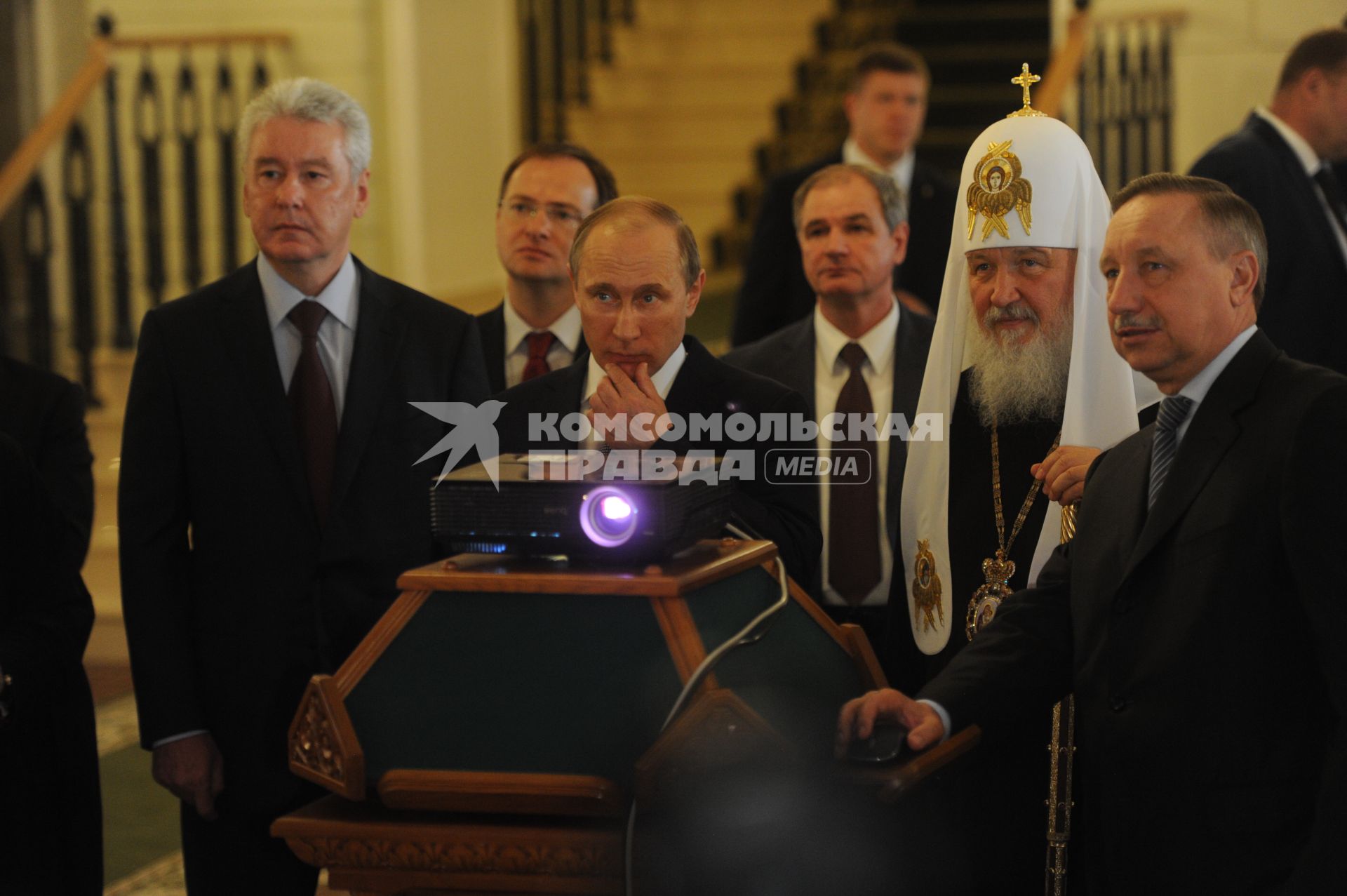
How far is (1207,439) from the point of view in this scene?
2.00 m

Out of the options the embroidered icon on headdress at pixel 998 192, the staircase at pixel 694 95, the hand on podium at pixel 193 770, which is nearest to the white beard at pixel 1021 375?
the embroidered icon on headdress at pixel 998 192

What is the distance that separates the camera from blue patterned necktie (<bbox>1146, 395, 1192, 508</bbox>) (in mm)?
2078

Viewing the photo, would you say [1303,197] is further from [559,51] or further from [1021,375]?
[559,51]

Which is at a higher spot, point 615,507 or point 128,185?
point 128,185

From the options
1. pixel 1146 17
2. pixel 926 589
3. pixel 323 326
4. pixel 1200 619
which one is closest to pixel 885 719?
pixel 1200 619

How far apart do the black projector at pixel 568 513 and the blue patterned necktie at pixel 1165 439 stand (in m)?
0.67

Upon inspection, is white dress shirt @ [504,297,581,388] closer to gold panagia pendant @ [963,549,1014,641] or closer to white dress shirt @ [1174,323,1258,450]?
gold panagia pendant @ [963,549,1014,641]

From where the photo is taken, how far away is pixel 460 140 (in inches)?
329

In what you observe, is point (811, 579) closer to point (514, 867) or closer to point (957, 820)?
point (957, 820)

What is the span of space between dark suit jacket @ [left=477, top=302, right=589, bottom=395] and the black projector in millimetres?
1700

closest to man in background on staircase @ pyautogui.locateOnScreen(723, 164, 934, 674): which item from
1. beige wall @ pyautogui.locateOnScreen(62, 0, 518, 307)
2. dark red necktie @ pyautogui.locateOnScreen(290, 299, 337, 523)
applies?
dark red necktie @ pyautogui.locateOnScreen(290, 299, 337, 523)

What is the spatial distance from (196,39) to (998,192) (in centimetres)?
552

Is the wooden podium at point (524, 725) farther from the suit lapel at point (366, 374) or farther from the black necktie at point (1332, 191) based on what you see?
the black necktie at point (1332, 191)

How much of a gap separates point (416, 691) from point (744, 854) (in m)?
0.42
